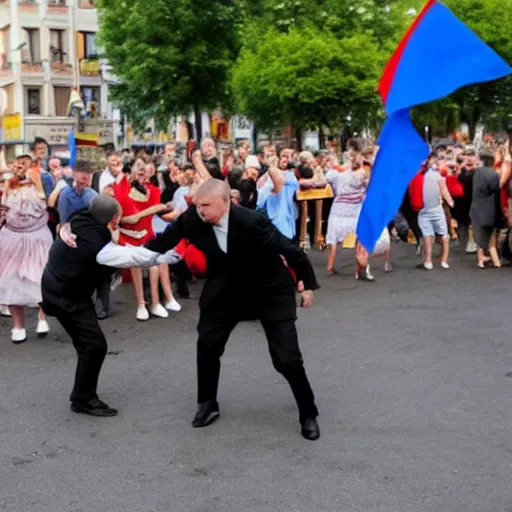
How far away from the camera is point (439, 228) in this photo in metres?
13.5

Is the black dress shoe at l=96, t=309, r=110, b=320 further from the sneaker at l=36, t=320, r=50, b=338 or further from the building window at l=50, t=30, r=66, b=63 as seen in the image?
the building window at l=50, t=30, r=66, b=63

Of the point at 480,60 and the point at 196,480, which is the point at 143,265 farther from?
the point at 480,60

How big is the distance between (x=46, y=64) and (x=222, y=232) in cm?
4746

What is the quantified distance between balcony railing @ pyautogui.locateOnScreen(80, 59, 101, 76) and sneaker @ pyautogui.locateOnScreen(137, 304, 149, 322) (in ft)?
142

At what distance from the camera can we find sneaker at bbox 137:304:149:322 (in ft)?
33.3

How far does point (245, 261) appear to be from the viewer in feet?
19.4

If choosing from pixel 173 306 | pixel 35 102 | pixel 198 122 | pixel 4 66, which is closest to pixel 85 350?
pixel 173 306

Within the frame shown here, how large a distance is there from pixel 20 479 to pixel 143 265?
159cm

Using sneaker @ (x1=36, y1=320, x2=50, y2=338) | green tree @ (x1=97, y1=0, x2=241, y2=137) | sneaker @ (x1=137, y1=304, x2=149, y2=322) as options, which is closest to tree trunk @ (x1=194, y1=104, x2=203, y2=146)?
green tree @ (x1=97, y1=0, x2=241, y2=137)

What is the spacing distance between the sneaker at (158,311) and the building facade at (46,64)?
40320 millimetres

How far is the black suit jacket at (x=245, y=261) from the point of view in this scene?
584 cm

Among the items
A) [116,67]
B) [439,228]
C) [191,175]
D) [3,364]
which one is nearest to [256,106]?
[116,67]

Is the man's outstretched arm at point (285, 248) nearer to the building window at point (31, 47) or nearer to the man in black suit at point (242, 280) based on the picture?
the man in black suit at point (242, 280)

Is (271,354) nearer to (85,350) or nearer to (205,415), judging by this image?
(205,415)
